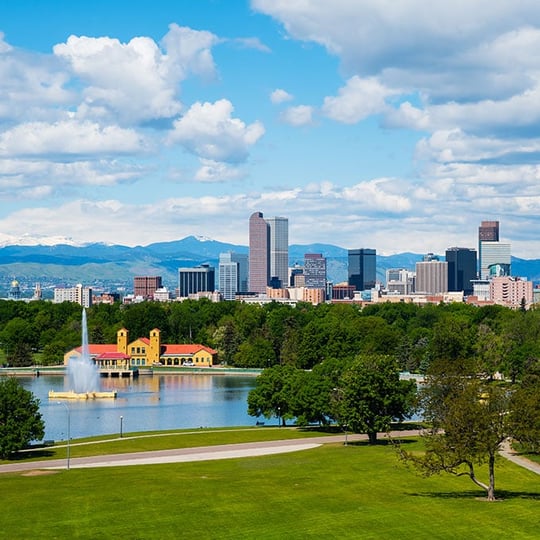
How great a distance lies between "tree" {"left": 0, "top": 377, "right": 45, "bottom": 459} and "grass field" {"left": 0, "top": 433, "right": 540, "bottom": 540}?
9.13 metres

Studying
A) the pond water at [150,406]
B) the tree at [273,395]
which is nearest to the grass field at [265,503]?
the pond water at [150,406]

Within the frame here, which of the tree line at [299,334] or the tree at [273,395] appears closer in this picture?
the tree at [273,395]

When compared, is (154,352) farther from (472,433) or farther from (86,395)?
(472,433)

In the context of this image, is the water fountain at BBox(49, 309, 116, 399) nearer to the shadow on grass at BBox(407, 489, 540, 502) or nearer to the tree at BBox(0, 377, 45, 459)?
the tree at BBox(0, 377, 45, 459)

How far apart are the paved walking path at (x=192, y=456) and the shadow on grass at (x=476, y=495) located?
8229 millimetres

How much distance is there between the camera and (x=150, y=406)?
107 m

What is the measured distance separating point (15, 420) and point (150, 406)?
131 feet

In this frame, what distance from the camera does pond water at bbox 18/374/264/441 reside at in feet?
289

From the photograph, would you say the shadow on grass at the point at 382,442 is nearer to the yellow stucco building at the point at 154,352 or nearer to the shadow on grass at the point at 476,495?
the shadow on grass at the point at 476,495

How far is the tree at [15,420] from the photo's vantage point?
65.4 m

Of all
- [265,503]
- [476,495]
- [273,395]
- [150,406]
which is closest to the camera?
[265,503]

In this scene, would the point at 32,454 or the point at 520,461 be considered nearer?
the point at 520,461

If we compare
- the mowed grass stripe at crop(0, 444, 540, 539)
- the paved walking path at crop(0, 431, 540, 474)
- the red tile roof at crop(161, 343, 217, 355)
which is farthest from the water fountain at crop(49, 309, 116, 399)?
the mowed grass stripe at crop(0, 444, 540, 539)

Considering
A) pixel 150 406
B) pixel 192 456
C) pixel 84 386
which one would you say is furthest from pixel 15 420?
pixel 84 386
